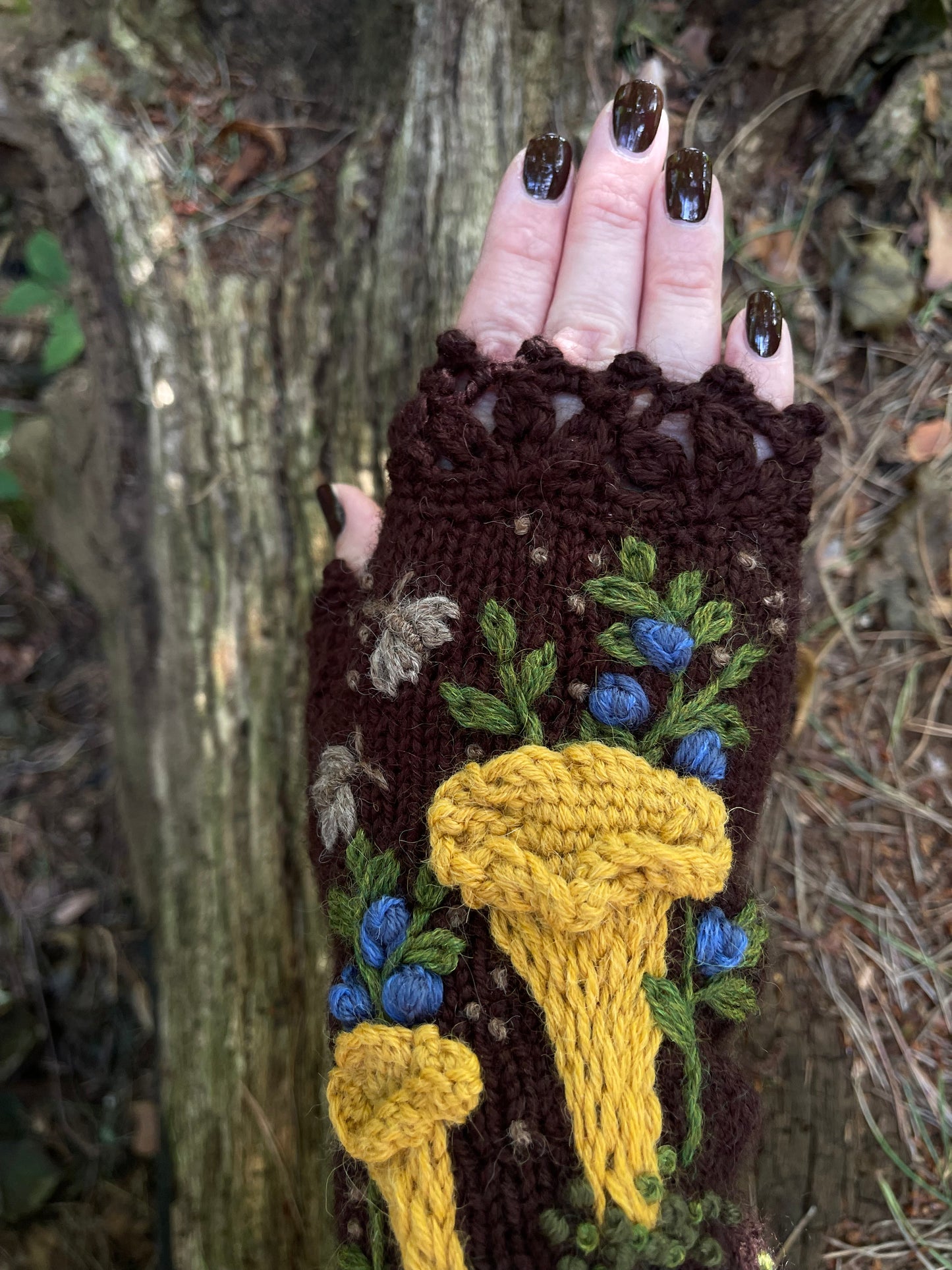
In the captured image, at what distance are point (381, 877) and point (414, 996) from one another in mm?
142

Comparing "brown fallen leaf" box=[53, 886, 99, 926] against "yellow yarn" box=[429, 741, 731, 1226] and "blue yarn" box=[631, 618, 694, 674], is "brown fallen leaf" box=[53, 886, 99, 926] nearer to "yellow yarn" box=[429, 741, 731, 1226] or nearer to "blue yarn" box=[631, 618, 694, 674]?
"yellow yarn" box=[429, 741, 731, 1226]

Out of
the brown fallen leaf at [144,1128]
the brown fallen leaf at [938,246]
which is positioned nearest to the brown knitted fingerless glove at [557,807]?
the brown fallen leaf at [938,246]

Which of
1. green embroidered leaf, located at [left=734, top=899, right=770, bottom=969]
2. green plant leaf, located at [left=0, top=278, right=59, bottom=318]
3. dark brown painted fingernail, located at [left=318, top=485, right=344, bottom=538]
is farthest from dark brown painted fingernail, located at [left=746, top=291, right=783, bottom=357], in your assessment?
green plant leaf, located at [left=0, top=278, right=59, bottom=318]

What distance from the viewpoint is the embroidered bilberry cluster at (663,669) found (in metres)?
0.98

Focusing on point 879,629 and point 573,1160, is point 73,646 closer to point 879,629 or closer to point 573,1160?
point 573,1160

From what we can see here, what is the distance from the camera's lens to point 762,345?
3.86ft

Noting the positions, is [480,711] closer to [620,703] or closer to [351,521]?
[620,703]

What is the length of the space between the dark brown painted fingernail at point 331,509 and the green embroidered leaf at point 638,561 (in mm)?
513

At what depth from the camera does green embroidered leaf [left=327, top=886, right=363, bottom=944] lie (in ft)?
3.37

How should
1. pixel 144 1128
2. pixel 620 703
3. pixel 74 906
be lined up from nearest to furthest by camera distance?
pixel 620 703, pixel 144 1128, pixel 74 906

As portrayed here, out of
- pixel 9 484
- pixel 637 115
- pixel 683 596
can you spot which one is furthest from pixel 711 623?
pixel 9 484

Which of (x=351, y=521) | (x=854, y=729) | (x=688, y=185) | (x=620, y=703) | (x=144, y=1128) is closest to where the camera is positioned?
(x=620, y=703)

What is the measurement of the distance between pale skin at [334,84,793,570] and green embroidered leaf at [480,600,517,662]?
1.37 ft

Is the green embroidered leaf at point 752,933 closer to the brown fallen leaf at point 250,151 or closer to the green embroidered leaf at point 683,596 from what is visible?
the green embroidered leaf at point 683,596
